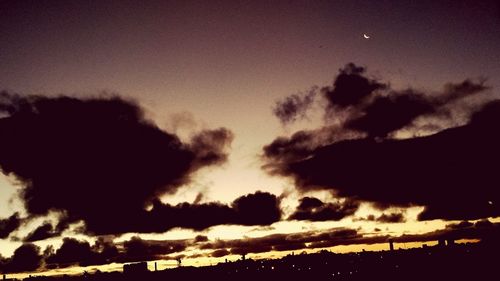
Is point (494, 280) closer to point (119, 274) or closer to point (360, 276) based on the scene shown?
point (360, 276)

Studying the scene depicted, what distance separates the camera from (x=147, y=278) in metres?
155

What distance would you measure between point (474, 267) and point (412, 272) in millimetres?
17167

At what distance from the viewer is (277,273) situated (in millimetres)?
168875

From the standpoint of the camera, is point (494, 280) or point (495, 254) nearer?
point (494, 280)

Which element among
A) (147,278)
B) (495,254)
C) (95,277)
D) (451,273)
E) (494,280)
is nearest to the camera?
(494,280)

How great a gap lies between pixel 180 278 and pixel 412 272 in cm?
7995

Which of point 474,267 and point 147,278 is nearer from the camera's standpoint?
point 474,267

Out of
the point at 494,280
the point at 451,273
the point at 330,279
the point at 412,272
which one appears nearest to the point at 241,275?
the point at 330,279

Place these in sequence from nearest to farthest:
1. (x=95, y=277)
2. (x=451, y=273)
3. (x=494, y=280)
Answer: (x=494, y=280), (x=451, y=273), (x=95, y=277)

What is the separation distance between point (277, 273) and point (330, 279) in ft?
136

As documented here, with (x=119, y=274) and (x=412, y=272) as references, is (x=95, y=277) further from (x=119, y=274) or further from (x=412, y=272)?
(x=412, y=272)

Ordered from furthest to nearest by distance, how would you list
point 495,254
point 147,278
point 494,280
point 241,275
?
1. point 241,275
2. point 147,278
3. point 495,254
4. point 494,280

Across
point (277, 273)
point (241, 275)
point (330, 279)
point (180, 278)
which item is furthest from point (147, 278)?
point (330, 279)

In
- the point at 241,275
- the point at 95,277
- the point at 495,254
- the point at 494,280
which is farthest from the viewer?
the point at 95,277
